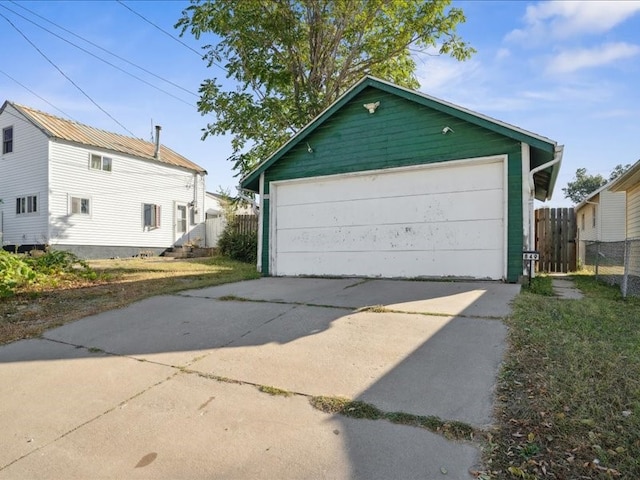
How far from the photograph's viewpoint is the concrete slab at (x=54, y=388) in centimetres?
249

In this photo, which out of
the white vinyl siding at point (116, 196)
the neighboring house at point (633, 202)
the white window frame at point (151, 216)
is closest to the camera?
the neighboring house at point (633, 202)

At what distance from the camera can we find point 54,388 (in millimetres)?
3123

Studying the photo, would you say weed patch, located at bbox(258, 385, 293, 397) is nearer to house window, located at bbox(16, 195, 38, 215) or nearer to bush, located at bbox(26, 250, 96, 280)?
bush, located at bbox(26, 250, 96, 280)

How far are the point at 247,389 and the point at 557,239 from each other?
11.6 meters

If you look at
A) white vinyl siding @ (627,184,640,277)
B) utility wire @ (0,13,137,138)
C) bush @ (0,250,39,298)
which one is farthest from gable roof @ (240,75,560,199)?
utility wire @ (0,13,137,138)

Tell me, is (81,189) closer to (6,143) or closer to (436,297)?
(6,143)

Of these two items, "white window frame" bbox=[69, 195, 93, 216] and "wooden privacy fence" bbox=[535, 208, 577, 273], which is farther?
"white window frame" bbox=[69, 195, 93, 216]

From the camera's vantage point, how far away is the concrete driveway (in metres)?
2.10

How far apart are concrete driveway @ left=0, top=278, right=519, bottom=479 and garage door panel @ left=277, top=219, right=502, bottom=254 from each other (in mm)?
2184

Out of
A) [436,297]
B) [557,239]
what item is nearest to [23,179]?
[436,297]

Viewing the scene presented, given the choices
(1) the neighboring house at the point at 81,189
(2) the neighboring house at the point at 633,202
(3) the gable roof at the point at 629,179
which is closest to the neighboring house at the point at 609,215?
(2) the neighboring house at the point at 633,202

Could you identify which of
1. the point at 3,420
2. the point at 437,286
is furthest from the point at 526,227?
the point at 3,420

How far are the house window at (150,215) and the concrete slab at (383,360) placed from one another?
16.4 m

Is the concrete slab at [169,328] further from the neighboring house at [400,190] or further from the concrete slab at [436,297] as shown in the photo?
the neighboring house at [400,190]
